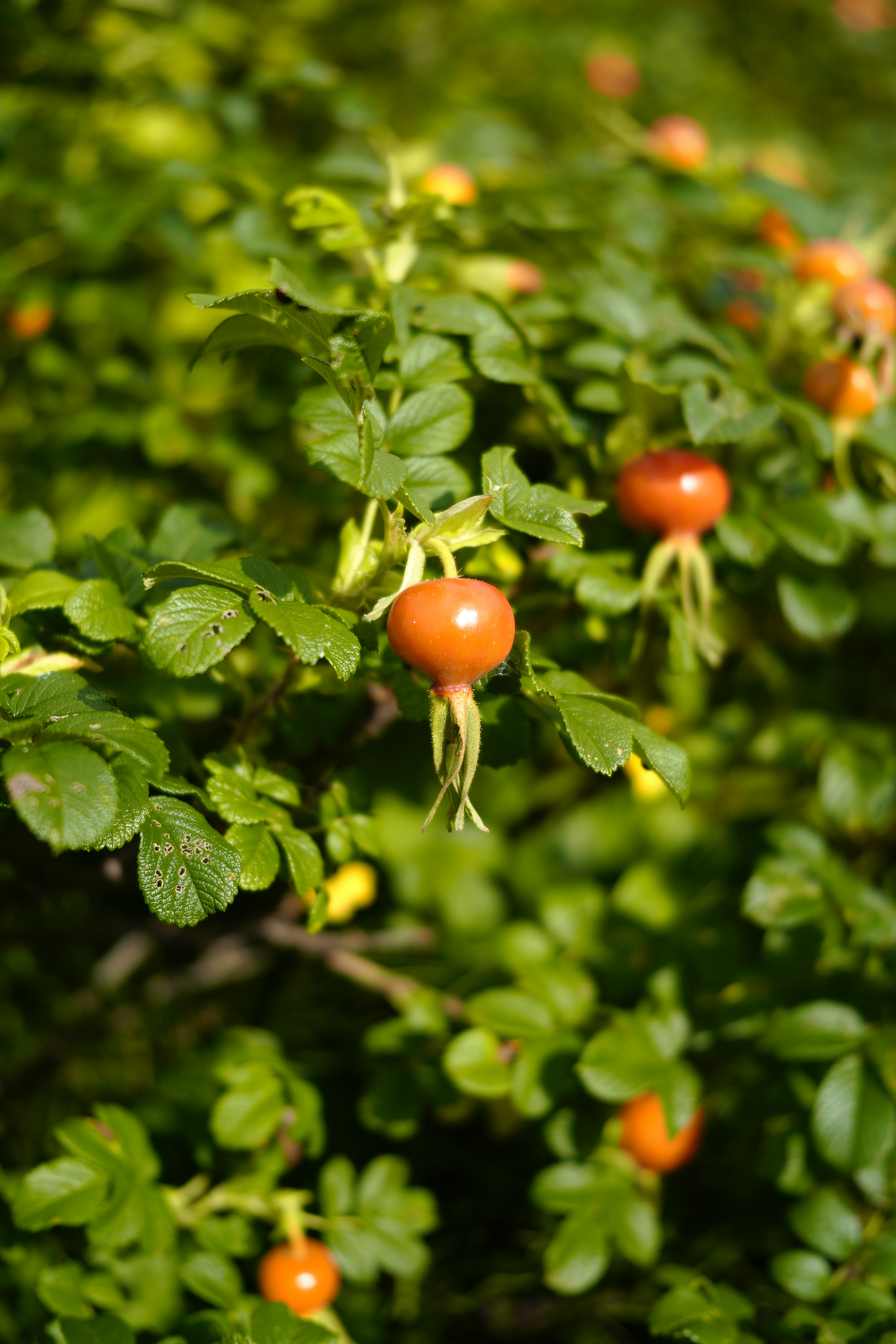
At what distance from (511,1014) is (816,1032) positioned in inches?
15.7

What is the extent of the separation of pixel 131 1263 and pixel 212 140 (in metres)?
2.38

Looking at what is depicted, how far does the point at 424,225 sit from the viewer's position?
118 centimetres

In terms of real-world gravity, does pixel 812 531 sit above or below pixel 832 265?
below

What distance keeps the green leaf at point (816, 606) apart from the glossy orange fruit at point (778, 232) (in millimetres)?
815

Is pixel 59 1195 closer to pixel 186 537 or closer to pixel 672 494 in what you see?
pixel 186 537

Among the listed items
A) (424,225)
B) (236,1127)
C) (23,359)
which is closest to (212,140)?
(23,359)

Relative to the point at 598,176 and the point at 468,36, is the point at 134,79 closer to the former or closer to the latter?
the point at 598,176

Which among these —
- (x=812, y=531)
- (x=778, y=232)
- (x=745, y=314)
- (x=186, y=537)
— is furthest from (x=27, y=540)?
(x=778, y=232)

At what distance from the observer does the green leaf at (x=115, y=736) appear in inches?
29.5

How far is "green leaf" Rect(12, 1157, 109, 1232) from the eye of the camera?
3.45 ft

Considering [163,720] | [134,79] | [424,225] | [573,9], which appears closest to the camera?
[163,720]

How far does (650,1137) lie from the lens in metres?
1.37

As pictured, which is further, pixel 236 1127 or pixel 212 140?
pixel 212 140

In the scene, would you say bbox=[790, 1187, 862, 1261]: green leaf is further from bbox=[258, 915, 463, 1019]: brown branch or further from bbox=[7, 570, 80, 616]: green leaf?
bbox=[7, 570, 80, 616]: green leaf
